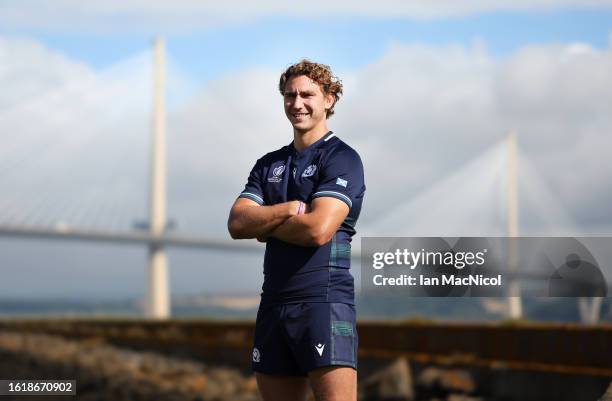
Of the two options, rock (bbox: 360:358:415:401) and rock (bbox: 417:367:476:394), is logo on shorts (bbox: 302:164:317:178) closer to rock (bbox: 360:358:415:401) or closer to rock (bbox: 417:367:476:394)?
rock (bbox: 417:367:476:394)

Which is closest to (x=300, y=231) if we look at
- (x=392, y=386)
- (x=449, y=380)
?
(x=449, y=380)

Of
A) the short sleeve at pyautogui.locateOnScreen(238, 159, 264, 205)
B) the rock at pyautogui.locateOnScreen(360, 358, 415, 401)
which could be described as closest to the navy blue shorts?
the short sleeve at pyautogui.locateOnScreen(238, 159, 264, 205)

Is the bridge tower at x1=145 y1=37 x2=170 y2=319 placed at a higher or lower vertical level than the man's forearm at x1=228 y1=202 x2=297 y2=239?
higher

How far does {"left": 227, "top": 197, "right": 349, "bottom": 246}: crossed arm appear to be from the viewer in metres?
2.53

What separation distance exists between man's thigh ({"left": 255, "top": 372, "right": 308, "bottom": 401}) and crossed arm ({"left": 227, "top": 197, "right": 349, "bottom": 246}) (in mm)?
316

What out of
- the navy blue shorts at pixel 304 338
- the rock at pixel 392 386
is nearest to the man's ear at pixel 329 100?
the navy blue shorts at pixel 304 338

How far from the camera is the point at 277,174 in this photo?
2.72 metres

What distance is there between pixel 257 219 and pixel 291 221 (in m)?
0.12

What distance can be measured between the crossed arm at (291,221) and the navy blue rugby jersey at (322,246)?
1.3 inches

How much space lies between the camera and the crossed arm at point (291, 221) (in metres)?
2.53

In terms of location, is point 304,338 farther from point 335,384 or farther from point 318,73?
point 318,73

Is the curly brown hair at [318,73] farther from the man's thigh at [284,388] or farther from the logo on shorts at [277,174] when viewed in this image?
the man's thigh at [284,388]

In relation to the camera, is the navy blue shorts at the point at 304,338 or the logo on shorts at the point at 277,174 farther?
the logo on shorts at the point at 277,174

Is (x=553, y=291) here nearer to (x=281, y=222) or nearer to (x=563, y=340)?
(x=563, y=340)
